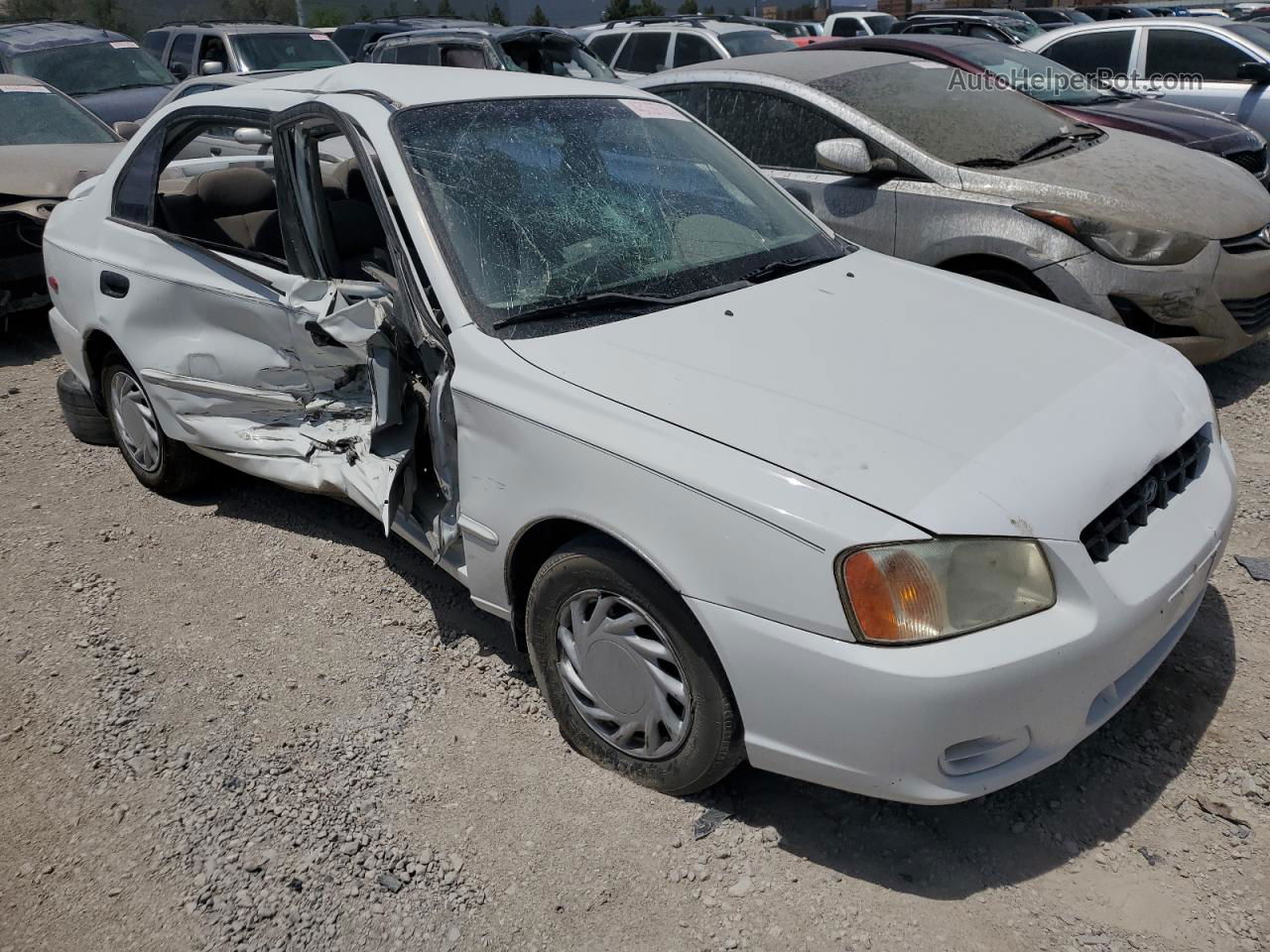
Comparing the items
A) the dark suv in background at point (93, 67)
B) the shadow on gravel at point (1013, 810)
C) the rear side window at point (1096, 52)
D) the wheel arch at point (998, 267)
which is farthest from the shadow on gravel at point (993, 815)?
the dark suv in background at point (93, 67)

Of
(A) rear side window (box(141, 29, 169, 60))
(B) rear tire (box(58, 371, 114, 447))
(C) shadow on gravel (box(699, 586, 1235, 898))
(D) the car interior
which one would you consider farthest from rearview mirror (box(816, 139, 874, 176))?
(A) rear side window (box(141, 29, 169, 60))

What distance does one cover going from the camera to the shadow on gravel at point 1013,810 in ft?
8.13

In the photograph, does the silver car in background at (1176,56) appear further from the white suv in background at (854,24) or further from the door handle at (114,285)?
the white suv in background at (854,24)

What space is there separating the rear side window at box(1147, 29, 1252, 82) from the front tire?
1004 cm

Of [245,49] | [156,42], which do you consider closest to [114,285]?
[245,49]

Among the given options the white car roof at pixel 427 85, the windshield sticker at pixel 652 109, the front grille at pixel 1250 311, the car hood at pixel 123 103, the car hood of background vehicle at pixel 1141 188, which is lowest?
the car hood at pixel 123 103

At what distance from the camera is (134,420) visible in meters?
4.41

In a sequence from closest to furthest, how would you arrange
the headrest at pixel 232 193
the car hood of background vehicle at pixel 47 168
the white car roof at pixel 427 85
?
the white car roof at pixel 427 85
the headrest at pixel 232 193
the car hood of background vehicle at pixel 47 168

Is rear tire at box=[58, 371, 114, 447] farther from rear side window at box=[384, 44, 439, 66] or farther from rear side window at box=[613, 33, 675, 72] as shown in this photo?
rear side window at box=[613, 33, 675, 72]

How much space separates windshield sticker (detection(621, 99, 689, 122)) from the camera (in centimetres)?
372

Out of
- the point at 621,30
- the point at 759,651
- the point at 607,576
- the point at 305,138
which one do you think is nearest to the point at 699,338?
the point at 607,576

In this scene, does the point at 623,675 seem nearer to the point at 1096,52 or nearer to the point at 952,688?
the point at 952,688

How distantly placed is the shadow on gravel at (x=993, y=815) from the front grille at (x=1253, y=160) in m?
6.38

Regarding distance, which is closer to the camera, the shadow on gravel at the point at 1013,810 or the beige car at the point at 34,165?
the shadow on gravel at the point at 1013,810
